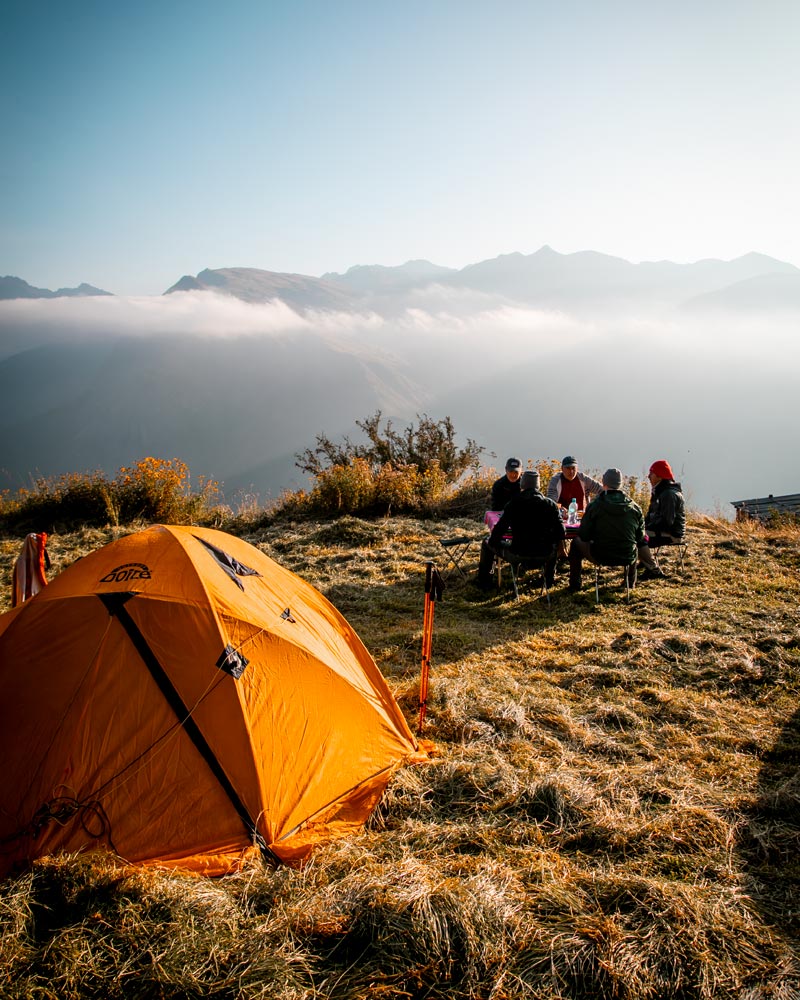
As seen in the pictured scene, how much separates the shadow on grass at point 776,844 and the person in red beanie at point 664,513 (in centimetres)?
481

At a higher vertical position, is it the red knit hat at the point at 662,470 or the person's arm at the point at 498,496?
the red knit hat at the point at 662,470

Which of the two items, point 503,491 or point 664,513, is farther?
point 503,491

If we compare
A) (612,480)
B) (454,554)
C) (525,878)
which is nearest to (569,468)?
(612,480)

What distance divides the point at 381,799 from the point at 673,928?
187 centimetres

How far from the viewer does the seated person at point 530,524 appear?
25.0 ft

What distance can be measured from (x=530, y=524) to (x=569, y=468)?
2124 mm

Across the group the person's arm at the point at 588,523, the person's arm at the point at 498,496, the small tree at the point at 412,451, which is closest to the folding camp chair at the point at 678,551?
the person's arm at the point at 588,523

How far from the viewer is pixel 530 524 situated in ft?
25.3

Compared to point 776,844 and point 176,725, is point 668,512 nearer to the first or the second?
point 776,844

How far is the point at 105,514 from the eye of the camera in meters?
12.9

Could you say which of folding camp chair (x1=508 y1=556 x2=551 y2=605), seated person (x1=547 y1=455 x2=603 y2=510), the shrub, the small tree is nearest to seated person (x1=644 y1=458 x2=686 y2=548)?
seated person (x1=547 y1=455 x2=603 y2=510)

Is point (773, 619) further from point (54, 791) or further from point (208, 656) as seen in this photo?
point (54, 791)

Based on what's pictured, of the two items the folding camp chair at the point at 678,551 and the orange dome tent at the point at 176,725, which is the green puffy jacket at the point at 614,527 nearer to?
the folding camp chair at the point at 678,551

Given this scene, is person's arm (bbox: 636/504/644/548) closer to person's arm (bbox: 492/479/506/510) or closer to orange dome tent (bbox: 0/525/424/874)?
person's arm (bbox: 492/479/506/510)
